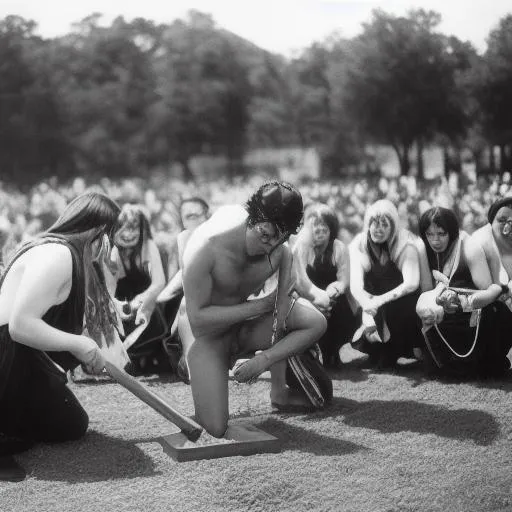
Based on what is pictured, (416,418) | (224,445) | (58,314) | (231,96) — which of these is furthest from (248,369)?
(231,96)

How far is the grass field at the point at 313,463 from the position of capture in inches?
111

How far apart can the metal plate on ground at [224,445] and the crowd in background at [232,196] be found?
299 cm

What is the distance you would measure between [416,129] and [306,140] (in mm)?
941

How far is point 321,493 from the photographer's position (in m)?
2.88

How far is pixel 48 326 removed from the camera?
325 cm

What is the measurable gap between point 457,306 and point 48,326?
2448mm

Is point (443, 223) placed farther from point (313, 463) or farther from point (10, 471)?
point (10, 471)

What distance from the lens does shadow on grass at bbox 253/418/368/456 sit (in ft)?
11.2

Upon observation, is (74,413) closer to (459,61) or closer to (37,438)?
(37,438)

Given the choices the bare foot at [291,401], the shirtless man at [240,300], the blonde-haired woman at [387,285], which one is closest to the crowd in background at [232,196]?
the blonde-haired woman at [387,285]

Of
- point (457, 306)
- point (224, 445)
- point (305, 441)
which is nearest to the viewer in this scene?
point (224, 445)

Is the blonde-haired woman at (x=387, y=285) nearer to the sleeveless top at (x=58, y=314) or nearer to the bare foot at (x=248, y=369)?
the bare foot at (x=248, y=369)

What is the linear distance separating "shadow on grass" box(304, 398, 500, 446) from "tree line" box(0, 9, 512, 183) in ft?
9.51

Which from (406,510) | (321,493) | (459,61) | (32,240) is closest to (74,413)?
(32,240)
